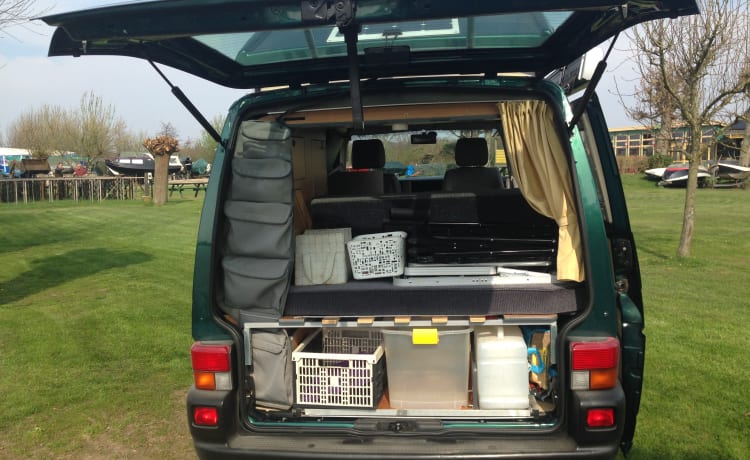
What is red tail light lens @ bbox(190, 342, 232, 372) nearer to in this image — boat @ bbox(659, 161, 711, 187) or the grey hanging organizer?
the grey hanging organizer

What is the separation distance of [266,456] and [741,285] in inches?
284

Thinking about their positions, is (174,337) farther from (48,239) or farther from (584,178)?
(48,239)

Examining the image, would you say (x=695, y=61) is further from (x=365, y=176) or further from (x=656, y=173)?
(x=656, y=173)

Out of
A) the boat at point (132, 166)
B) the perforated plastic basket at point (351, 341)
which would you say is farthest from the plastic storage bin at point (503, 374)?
the boat at point (132, 166)

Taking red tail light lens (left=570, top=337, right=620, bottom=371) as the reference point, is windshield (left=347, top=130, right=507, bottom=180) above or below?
above

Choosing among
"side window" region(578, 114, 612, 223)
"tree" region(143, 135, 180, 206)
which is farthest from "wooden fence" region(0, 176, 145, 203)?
"side window" region(578, 114, 612, 223)

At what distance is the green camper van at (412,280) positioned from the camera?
2795mm

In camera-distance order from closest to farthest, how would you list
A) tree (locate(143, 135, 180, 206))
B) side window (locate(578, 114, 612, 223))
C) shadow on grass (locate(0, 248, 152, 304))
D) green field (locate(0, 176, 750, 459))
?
side window (locate(578, 114, 612, 223)) → green field (locate(0, 176, 750, 459)) → shadow on grass (locate(0, 248, 152, 304)) → tree (locate(143, 135, 180, 206))

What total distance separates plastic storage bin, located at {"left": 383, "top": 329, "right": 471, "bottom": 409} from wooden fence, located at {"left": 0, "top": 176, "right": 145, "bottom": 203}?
28.1 metres

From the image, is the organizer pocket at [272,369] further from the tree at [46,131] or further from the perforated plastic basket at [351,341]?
the tree at [46,131]

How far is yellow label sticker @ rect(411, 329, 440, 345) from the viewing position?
301 centimetres

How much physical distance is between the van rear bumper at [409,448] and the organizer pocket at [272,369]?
25cm

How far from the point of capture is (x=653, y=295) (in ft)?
24.7

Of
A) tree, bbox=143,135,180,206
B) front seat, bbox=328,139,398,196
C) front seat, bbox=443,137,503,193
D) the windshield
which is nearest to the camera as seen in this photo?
front seat, bbox=443,137,503,193
